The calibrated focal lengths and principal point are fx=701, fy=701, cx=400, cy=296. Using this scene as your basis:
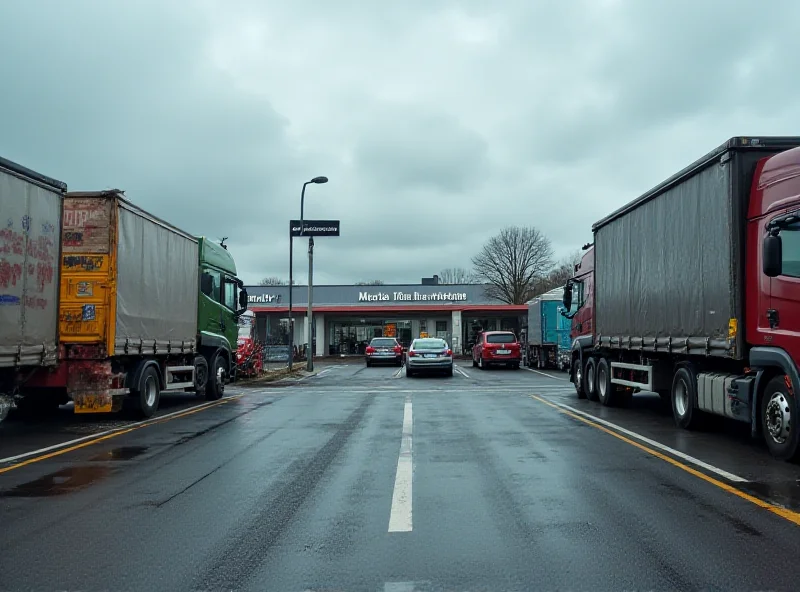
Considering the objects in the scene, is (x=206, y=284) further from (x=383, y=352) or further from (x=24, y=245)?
(x=383, y=352)

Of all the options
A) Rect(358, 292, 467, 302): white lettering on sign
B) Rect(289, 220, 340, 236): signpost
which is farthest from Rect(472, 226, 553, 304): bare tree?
Rect(289, 220, 340, 236): signpost

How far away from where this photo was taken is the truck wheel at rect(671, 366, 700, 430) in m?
10.8

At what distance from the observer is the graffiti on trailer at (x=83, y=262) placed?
11828mm

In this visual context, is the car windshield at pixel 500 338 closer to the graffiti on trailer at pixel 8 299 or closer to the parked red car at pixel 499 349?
the parked red car at pixel 499 349

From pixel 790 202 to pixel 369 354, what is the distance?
2974cm

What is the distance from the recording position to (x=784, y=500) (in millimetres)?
6242

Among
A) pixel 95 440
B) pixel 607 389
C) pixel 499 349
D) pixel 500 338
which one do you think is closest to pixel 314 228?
pixel 500 338

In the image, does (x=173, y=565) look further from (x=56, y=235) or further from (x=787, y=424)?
(x=56, y=235)

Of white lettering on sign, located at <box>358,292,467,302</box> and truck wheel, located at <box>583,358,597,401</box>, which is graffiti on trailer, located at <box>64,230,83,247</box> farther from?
white lettering on sign, located at <box>358,292,467,302</box>

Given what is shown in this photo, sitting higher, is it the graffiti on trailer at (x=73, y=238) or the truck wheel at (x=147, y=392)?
the graffiti on trailer at (x=73, y=238)

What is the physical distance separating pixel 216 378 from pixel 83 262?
6.08 meters

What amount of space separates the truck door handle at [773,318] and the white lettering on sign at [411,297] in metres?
46.8

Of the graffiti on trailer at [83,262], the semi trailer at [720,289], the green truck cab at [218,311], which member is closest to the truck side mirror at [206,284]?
the green truck cab at [218,311]

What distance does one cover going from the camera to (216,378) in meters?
17.3
